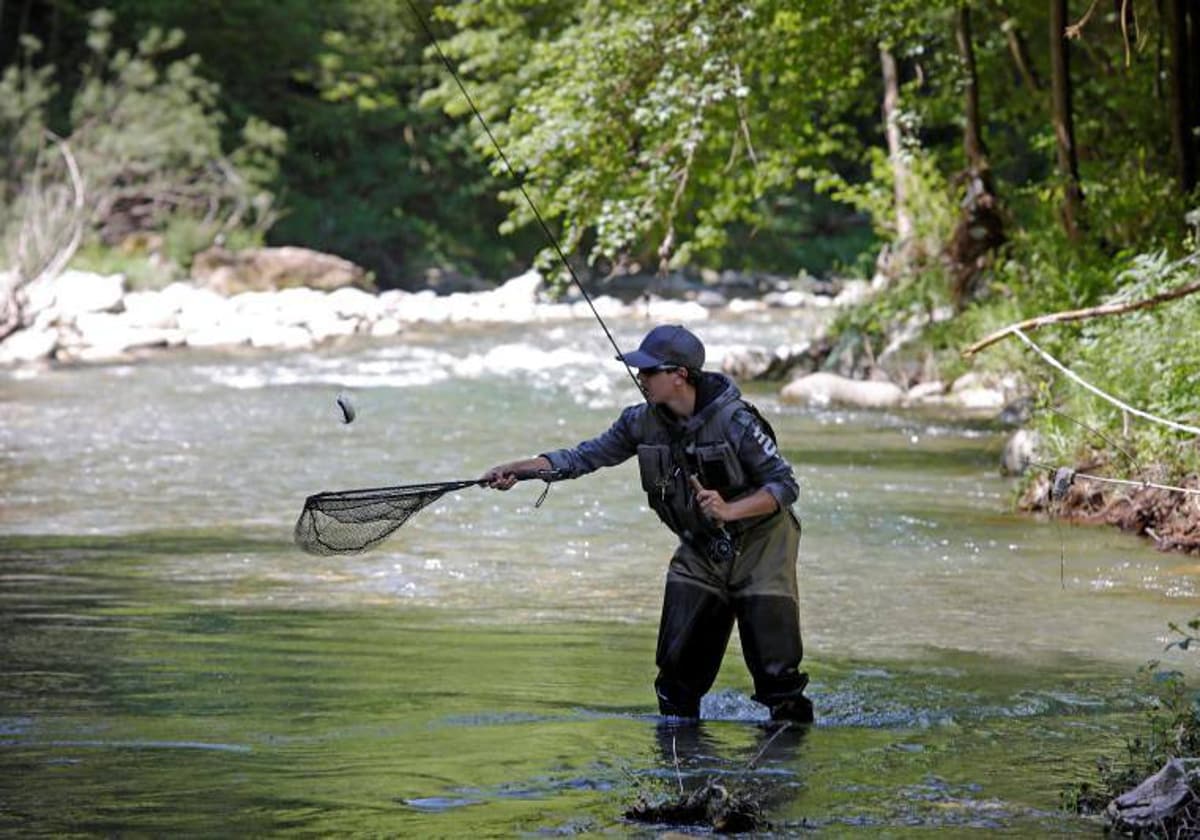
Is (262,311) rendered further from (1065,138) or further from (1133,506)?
(1133,506)

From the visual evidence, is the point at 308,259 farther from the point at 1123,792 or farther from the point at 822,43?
the point at 1123,792

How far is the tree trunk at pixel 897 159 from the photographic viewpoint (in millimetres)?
20766

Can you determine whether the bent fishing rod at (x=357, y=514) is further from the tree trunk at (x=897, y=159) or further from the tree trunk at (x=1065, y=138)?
the tree trunk at (x=897, y=159)

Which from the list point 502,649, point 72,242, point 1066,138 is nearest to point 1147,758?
point 502,649

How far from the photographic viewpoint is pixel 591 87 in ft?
53.6

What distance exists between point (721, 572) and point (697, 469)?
15.7 inches

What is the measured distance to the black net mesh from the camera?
22.1ft

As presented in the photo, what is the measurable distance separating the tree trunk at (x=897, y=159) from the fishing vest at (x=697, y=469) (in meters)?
14.1

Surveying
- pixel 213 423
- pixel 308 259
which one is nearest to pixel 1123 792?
pixel 213 423

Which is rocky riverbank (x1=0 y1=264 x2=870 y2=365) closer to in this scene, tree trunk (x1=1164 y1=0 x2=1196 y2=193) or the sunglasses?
tree trunk (x1=1164 y1=0 x2=1196 y2=193)

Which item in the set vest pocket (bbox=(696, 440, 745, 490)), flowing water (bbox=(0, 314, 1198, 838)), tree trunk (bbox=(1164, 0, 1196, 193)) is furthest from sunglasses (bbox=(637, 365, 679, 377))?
tree trunk (bbox=(1164, 0, 1196, 193))

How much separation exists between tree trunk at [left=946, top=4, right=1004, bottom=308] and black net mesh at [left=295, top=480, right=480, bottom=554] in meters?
13.8

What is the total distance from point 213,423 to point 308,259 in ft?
56.6

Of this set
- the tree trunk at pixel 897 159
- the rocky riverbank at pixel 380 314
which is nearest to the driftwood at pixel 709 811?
the rocky riverbank at pixel 380 314
